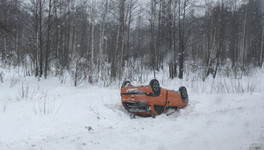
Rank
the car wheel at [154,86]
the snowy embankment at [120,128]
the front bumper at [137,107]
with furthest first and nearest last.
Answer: the front bumper at [137,107] < the car wheel at [154,86] < the snowy embankment at [120,128]

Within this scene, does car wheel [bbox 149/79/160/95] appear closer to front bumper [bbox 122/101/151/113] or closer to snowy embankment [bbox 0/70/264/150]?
front bumper [bbox 122/101/151/113]

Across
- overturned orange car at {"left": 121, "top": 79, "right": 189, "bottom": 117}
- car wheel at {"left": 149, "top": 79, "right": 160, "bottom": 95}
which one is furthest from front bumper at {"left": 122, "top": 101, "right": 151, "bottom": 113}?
car wheel at {"left": 149, "top": 79, "right": 160, "bottom": 95}

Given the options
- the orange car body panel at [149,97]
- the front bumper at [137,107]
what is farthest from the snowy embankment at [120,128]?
the orange car body panel at [149,97]

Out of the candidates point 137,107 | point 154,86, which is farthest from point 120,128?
point 154,86

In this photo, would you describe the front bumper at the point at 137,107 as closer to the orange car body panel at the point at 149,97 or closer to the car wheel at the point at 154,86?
the orange car body panel at the point at 149,97

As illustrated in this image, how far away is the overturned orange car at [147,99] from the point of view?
19.3ft

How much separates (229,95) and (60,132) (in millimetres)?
5948

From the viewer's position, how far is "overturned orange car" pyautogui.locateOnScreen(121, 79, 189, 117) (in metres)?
5.88

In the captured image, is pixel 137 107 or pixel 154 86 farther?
pixel 137 107

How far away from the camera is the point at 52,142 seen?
404cm

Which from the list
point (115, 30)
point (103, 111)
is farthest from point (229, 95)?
point (115, 30)

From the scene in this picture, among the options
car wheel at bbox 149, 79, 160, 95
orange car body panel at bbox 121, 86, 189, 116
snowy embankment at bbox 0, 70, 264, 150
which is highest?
car wheel at bbox 149, 79, 160, 95

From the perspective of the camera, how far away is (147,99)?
589 cm

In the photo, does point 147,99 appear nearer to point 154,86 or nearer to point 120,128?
point 154,86
